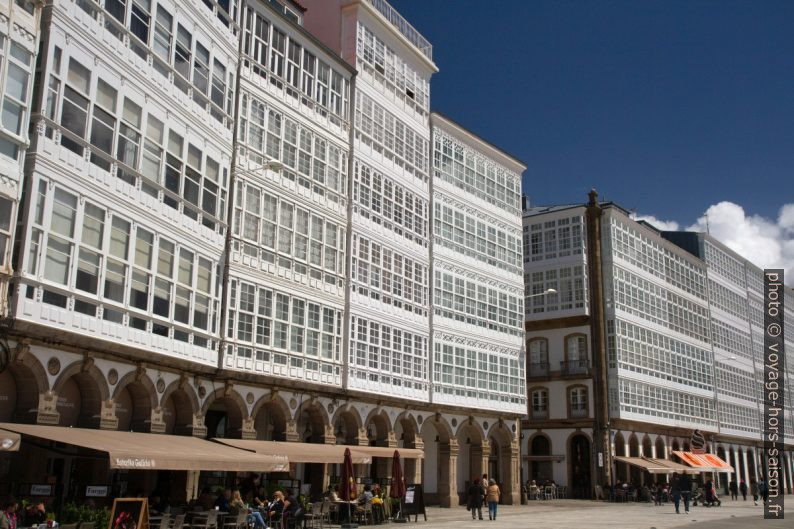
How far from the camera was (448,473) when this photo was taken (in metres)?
39.3

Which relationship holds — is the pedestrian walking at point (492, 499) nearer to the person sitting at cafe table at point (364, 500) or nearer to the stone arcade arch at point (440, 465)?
the person sitting at cafe table at point (364, 500)

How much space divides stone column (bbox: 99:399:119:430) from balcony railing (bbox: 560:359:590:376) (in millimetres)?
38465

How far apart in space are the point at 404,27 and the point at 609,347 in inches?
1047

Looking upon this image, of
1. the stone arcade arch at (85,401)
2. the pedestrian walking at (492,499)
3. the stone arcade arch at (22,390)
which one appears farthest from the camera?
the pedestrian walking at (492,499)

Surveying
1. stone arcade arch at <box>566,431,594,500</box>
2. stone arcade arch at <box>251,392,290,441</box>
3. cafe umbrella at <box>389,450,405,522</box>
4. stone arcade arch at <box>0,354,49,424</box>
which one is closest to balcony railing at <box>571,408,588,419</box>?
stone arcade arch at <box>566,431,594,500</box>

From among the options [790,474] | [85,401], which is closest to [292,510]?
[85,401]

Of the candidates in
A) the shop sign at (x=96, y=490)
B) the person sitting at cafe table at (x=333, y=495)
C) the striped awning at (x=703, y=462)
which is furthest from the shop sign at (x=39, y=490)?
the striped awning at (x=703, y=462)

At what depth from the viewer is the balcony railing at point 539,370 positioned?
56375 mm

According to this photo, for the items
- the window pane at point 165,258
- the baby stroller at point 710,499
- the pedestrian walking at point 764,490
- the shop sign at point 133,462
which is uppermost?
the window pane at point 165,258

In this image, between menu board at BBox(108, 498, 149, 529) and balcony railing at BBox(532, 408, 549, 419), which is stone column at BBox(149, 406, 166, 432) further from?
balcony railing at BBox(532, 408, 549, 419)

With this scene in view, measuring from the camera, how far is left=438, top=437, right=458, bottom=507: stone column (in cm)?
3916

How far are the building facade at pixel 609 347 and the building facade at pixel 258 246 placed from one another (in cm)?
1101

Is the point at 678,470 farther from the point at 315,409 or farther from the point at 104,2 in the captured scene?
the point at 104,2

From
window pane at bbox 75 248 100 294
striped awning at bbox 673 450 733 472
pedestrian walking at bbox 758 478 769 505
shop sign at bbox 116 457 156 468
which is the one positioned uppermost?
window pane at bbox 75 248 100 294
